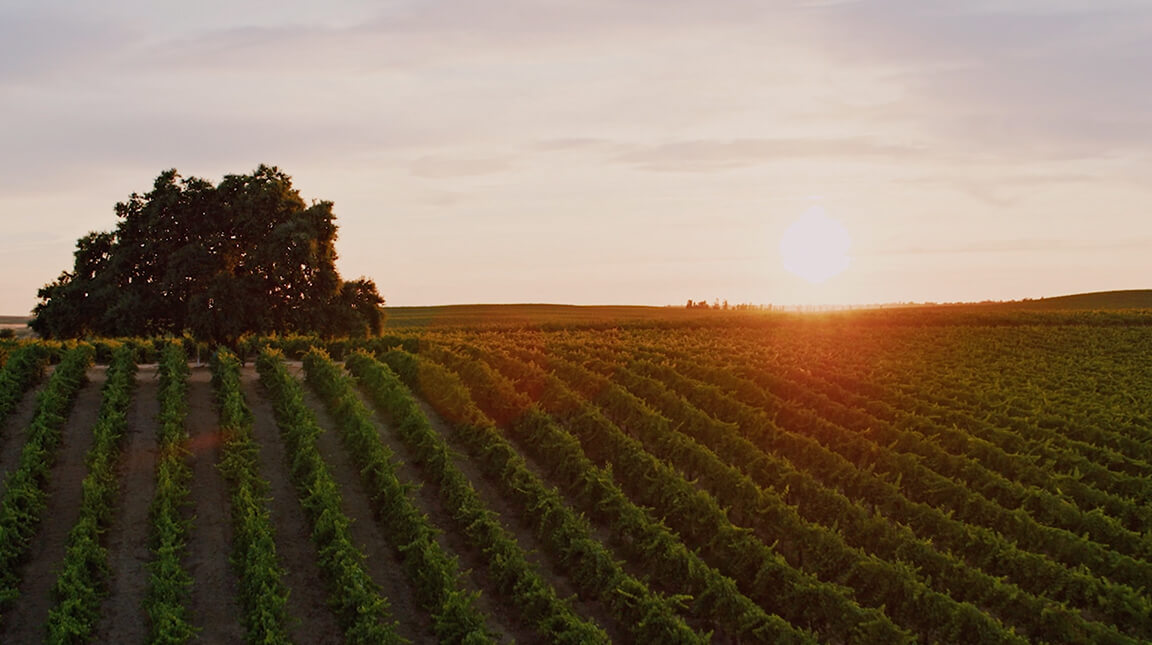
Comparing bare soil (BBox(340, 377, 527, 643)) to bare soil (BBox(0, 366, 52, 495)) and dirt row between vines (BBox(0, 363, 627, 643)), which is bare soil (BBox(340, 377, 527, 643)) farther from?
bare soil (BBox(0, 366, 52, 495))

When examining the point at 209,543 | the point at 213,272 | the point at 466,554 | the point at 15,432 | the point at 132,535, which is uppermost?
the point at 213,272

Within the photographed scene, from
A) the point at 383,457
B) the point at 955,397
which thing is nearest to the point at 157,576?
the point at 383,457

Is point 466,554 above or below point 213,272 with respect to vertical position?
below

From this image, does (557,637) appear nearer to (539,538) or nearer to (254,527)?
(539,538)

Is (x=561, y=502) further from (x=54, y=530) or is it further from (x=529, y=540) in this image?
(x=54, y=530)

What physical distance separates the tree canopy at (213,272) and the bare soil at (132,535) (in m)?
13.3

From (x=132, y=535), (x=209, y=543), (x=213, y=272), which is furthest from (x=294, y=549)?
(x=213, y=272)

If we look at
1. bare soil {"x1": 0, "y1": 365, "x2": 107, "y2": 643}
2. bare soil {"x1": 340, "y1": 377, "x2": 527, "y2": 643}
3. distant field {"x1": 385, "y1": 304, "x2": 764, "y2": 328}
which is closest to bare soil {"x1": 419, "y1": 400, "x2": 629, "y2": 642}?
bare soil {"x1": 340, "y1": 377, "x2": 527, "y2": 643}

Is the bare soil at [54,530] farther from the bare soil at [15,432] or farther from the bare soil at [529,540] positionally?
the bare soil at [529,540]

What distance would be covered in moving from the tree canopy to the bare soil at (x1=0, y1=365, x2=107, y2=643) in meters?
13.4

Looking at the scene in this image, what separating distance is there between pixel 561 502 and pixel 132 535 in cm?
950

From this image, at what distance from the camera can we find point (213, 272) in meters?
44.7

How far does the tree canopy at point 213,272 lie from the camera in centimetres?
4334

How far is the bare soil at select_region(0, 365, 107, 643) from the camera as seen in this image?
18.1m
